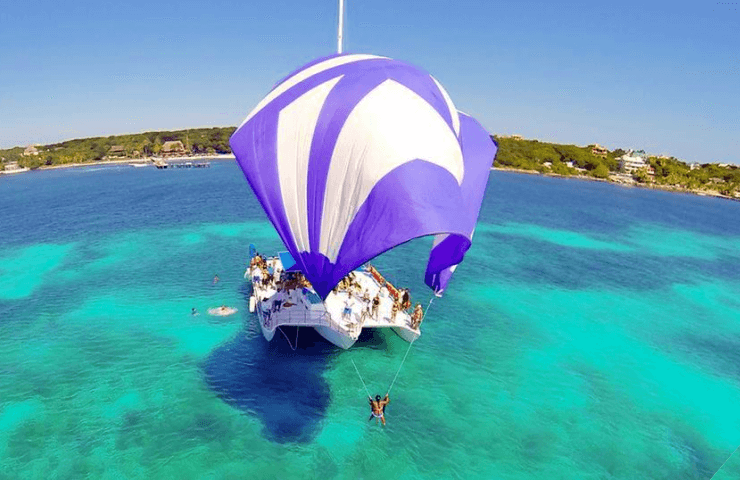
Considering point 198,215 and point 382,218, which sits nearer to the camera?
point 382,218

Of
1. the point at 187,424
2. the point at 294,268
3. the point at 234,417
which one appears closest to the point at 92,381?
the point at 187,424

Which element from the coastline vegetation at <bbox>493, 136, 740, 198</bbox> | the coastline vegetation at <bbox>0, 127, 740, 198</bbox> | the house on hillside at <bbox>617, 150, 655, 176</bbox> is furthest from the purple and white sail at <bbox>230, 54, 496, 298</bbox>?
the house on hillside at <bbox>617, 150, 655, 176</bbox>

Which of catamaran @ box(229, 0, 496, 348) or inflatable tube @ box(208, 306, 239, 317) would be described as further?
inflatable tube @ box(208, 306, 239, 317)

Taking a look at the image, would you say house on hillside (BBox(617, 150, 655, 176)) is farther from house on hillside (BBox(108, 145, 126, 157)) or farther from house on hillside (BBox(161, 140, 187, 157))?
house on hillside (BBox(108, 145, 126, 157))

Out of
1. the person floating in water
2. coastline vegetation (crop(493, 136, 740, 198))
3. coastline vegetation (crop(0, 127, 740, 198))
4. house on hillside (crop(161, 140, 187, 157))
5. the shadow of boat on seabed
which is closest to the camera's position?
the person floating in water

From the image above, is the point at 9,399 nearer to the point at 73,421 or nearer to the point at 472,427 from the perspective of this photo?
the point at 73,421

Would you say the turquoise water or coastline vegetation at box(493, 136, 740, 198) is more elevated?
coastline vegetation at box(493, 136, 740, 198)
